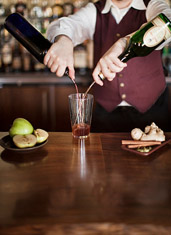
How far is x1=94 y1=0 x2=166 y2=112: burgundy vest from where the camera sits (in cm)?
168

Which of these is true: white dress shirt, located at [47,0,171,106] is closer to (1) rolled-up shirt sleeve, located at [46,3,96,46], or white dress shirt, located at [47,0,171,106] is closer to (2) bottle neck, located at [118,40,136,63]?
(1) rolled-up shirt sleeve, located at [46,3,96,46]

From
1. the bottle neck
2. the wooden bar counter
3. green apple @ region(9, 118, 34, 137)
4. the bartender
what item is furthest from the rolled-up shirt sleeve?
the wooden bar counter

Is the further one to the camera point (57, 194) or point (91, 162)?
point (91, 162)

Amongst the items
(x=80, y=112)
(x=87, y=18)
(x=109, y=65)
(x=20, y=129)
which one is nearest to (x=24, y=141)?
(x=20, y=129)

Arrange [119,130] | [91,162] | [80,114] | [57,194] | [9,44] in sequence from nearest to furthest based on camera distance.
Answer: [57,194]
[91,162]
[80,114]
[119,130]
[9,44]

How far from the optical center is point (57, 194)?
0.75 metres

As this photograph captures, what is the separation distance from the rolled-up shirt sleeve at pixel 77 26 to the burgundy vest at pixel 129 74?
1.7 inches

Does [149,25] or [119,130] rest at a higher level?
[149,25]

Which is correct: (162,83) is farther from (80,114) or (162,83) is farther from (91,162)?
(91,162)

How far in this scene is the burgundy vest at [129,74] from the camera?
168 cm

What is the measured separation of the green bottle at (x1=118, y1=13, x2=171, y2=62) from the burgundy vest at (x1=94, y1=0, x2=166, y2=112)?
1.79 feet

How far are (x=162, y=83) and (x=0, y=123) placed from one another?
1.89 meters

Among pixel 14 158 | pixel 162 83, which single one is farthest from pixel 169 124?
pixel 14 158

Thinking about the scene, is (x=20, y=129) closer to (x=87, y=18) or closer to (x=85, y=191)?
(x=85, y=191)
